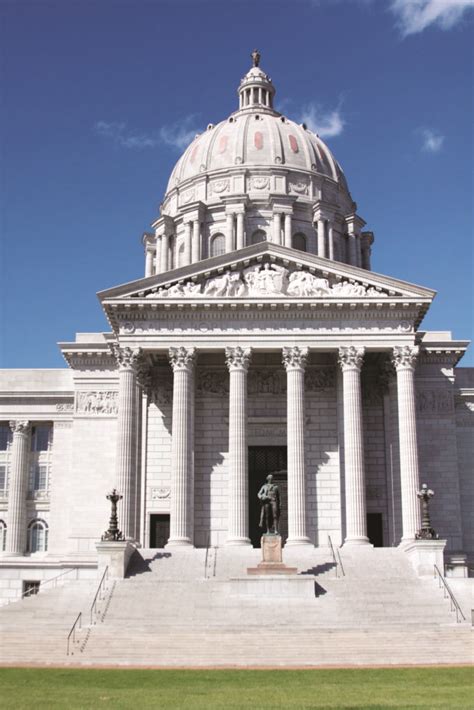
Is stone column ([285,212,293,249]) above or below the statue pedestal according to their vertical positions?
above

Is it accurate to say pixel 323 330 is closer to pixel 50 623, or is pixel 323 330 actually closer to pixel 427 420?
pixel 427 420

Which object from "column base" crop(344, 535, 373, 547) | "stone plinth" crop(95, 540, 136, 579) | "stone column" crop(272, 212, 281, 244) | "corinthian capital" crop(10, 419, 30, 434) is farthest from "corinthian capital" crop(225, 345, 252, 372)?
"stone column" crop(272, 212, 281, 244)

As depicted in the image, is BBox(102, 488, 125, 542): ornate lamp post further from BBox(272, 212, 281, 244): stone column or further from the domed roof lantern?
the domed roof lantern

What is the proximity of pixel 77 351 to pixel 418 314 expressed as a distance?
20.0 meters

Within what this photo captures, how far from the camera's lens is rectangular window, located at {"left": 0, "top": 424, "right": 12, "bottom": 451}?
63188 mm

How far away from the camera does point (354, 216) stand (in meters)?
79.6

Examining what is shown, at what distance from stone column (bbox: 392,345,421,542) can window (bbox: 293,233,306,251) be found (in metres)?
23.8

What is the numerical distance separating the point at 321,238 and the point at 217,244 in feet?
25.6

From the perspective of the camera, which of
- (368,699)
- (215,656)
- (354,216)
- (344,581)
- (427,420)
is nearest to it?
(368,699)

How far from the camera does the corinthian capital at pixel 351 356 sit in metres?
53.7

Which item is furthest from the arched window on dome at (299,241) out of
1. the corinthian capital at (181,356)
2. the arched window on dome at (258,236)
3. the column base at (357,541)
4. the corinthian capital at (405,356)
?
the column base at (357,541)

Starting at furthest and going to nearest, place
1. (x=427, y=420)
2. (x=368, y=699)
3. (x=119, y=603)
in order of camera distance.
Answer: (x=427, y=420) → (x=119, y=603) → (x=368, y=699)

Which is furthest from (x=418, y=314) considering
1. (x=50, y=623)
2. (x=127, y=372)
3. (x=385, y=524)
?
(x=50, y=623)

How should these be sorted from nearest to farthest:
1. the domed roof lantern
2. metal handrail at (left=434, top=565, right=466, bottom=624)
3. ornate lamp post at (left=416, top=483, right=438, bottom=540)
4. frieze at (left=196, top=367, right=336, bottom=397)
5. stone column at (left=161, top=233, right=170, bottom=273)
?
1. metal handrail at (left=434, top=565, right=466, bottom=624)
2. ornate lamp post at (left=416, top=483, right=438, bottom=540)
3. frieze at (left=196, top=367, right=336, bottom=397)
4. stone column at (left=161, top=233, right=170, bottom=273)
5. the domed roof lantern
